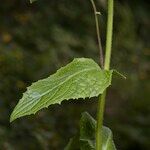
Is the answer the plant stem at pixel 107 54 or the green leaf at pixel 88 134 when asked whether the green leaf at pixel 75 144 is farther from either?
the plant stem at pixel 107 54

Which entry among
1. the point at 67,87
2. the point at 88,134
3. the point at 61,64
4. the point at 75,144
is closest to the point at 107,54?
the point at 67,87

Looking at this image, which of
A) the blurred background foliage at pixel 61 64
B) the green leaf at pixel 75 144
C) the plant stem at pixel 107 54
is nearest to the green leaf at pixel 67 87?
the plant stem at pixel 107 54

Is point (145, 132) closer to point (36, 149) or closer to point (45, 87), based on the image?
point (36, 149)

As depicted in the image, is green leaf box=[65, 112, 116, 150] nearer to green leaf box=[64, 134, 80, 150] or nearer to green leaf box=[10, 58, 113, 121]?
green leaf box=[64, 134, 80, 150]

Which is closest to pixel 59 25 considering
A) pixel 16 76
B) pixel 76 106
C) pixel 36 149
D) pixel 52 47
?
pixel 52 47

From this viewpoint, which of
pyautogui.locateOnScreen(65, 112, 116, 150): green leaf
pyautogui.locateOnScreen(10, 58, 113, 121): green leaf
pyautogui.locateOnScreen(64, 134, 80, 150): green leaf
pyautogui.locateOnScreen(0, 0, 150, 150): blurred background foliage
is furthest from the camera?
pyautogui.locateOnScreen(0, 0, 150, 150): blurred background foliage

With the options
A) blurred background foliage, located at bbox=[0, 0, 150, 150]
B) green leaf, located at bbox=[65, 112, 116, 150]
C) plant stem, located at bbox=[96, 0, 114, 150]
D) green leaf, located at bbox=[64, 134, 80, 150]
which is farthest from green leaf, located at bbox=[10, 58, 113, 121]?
blurred background foliage, located at bbox=[0, 0, 150, 150]
